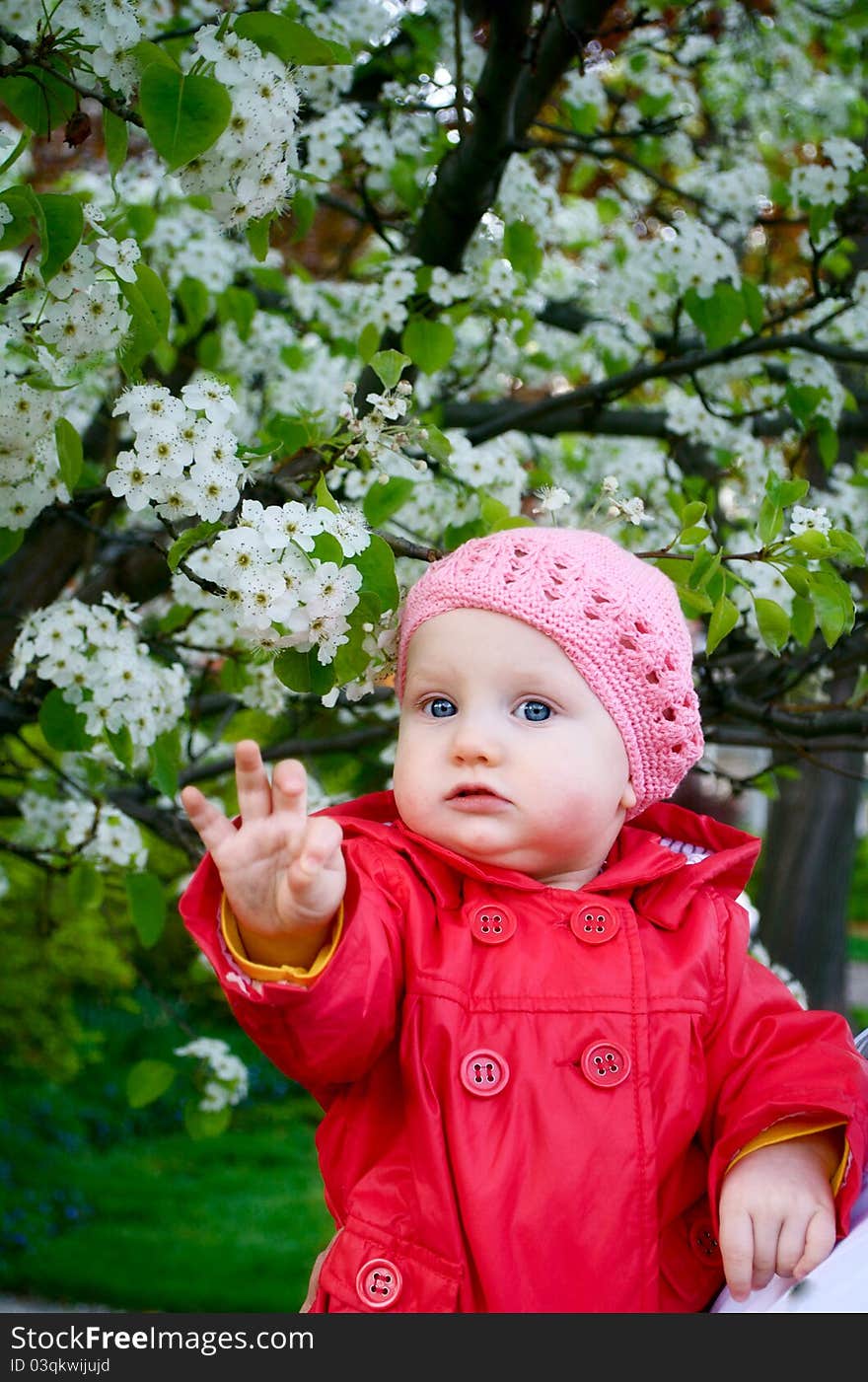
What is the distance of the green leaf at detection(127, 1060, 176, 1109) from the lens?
2.77 meters

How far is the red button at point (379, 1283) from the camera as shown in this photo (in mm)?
1463

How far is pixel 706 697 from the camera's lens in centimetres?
254

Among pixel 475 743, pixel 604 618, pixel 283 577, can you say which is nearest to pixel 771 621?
pixel 604 618

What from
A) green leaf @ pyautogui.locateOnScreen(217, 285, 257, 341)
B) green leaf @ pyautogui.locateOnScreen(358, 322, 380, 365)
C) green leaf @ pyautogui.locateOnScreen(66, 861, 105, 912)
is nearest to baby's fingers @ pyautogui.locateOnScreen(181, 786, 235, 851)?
green leaf @ pyautogui.locateOnScreen(358, 322, 380, 365)

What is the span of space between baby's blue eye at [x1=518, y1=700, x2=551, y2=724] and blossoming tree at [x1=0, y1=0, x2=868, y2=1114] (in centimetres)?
21

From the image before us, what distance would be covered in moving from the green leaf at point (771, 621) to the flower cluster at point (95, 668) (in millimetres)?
968

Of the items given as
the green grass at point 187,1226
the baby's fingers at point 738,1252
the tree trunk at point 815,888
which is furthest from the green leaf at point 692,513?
the tree trunk at point 815,888

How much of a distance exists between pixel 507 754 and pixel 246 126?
79 cm

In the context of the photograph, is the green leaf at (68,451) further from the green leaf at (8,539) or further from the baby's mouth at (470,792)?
the baby's mouth at (470,792)

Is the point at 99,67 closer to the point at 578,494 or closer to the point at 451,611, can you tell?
the point at 451,611

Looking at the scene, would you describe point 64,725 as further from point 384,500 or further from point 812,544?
point 812,544

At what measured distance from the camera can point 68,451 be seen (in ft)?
5.86

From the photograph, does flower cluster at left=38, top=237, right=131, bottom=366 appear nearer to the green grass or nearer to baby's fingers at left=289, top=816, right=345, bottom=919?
baby's fingers at left=289, top=816, right=345, bottom=919

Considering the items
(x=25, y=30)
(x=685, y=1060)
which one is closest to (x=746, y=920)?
(x=685, y=1060)
